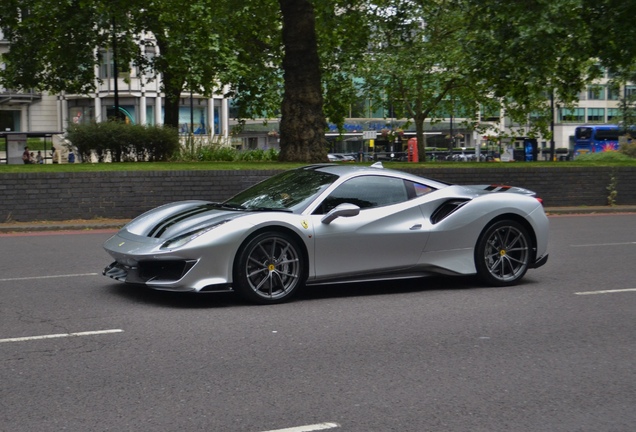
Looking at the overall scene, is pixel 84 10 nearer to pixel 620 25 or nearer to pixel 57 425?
pixel 620 25

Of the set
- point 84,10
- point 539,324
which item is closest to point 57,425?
point 539,324

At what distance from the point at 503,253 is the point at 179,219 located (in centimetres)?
354

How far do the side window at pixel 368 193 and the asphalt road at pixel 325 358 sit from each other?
97 centimetres

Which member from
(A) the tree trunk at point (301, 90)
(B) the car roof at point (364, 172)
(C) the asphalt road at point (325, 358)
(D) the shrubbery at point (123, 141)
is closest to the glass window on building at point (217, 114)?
(D) the shrubbery at point (123, 141)

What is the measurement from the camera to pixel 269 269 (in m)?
8.26

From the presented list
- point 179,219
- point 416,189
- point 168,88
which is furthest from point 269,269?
point 168,88

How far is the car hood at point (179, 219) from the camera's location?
324 inches

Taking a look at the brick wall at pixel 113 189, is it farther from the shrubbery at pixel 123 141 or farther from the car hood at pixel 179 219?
the car hood at pixel 179 219

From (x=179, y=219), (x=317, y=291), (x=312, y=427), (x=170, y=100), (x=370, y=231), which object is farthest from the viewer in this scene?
(x=170, y=100)

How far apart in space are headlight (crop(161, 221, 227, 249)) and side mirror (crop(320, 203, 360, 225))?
1.09 m

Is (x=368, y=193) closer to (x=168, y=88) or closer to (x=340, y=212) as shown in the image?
(x=340, y=212)

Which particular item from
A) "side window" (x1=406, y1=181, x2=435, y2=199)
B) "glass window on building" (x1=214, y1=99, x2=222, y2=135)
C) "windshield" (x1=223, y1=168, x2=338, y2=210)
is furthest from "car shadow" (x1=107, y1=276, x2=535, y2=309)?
"glass window on building" (x1=214, y1=99, x2=222, y2=135)

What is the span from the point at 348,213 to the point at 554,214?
14.6 m

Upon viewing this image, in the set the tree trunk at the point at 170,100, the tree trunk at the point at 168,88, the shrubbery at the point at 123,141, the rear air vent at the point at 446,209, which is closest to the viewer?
the rear air vent at the point at 446,209
